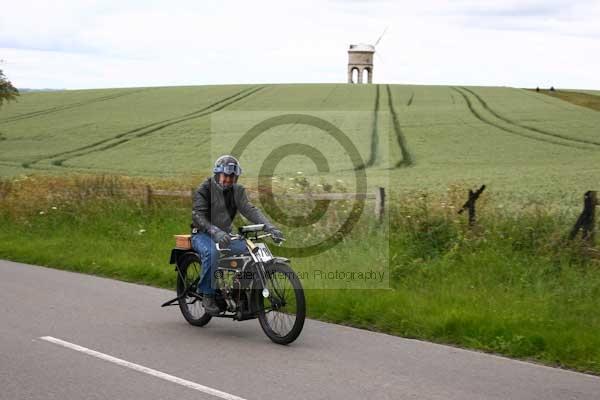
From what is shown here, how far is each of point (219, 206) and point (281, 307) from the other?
1405 millimetres

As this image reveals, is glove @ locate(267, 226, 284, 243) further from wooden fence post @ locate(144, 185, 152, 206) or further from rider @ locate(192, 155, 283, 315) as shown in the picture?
wooden fence post @ locate(144, 185, 152, 206)

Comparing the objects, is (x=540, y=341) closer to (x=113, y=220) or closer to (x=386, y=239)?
(x=386, y=239)

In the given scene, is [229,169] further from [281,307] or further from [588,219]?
[588,219]

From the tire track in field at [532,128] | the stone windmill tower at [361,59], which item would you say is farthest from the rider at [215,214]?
the stone windmill tower at [361,59]

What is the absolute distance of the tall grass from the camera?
7.90 meters

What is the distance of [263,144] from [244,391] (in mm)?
30765

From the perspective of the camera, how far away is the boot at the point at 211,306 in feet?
27.9

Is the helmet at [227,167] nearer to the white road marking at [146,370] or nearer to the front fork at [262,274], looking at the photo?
the front fork at [262,274]

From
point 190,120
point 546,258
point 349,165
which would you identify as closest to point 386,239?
point 546,258

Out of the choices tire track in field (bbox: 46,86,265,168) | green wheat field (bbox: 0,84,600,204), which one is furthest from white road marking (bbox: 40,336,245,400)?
tire track in field (bbox: 46,86,265,168)

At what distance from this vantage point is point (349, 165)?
30250mm

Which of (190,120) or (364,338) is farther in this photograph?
(190,120)

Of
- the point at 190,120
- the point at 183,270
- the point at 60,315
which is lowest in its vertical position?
the point at 60,315

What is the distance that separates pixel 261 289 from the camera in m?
7.98
